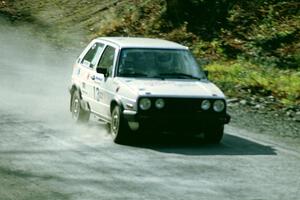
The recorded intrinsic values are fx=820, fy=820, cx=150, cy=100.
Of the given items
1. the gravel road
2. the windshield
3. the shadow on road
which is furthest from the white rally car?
the gravel road

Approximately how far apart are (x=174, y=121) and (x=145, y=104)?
55cm

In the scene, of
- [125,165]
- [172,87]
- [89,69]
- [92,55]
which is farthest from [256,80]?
[125,165]

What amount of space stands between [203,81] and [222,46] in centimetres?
1507

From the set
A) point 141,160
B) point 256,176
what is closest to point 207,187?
point 256,176

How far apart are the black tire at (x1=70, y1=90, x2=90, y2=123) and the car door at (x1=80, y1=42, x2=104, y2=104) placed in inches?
14.4

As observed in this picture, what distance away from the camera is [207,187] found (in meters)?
10.4

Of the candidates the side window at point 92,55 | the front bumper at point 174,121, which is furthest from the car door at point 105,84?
the front bumper at point 174,121

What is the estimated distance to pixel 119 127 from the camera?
44.1 feet

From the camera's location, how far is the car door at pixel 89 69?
50.0 feet

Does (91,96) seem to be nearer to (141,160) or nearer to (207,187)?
(141,160)

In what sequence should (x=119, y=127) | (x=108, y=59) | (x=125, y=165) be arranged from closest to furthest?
(x=125, y=165)
(x=119, y=127)
(x=108, y=59)

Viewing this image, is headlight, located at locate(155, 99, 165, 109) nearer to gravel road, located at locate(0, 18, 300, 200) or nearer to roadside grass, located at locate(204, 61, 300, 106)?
gravel road, located at locate(0, 18, 300, 200)

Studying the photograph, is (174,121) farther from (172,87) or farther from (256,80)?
(256,80)

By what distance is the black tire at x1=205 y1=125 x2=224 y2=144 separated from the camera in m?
13.7
